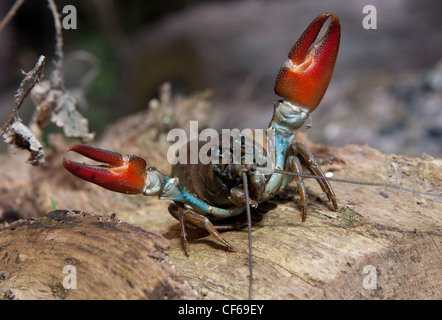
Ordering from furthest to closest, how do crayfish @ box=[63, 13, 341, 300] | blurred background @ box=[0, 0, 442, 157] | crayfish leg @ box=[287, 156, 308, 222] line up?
blurred background @ box=[0, 0, 442, 157]
crayfish leg @ box=[287, 156, 308, 222]
crayfish @ box=[63, 13, 341, 300]

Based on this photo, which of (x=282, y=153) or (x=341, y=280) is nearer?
(x=341, y=280)

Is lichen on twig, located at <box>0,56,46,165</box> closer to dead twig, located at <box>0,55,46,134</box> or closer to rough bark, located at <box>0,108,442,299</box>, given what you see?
dead twig, located at <box>0,55,46,134</box>

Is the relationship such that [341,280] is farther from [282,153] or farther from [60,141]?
[60,141]

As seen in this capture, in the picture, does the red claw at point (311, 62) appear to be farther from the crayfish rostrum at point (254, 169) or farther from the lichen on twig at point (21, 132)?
the lichen on twig at point (21, 132)

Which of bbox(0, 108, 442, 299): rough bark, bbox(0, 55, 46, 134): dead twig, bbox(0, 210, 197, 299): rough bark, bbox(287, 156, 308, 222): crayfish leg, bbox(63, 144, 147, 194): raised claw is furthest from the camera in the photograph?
bbox(0, 55, 46, 134): dead twig

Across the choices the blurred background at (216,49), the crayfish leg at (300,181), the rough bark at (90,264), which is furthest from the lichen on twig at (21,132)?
the blurred background at (216,49)

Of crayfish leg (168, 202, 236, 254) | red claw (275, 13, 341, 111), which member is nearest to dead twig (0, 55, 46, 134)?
crayfish leg (168, 202, 236, 254)

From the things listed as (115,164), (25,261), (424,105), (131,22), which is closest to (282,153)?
(115,164)
